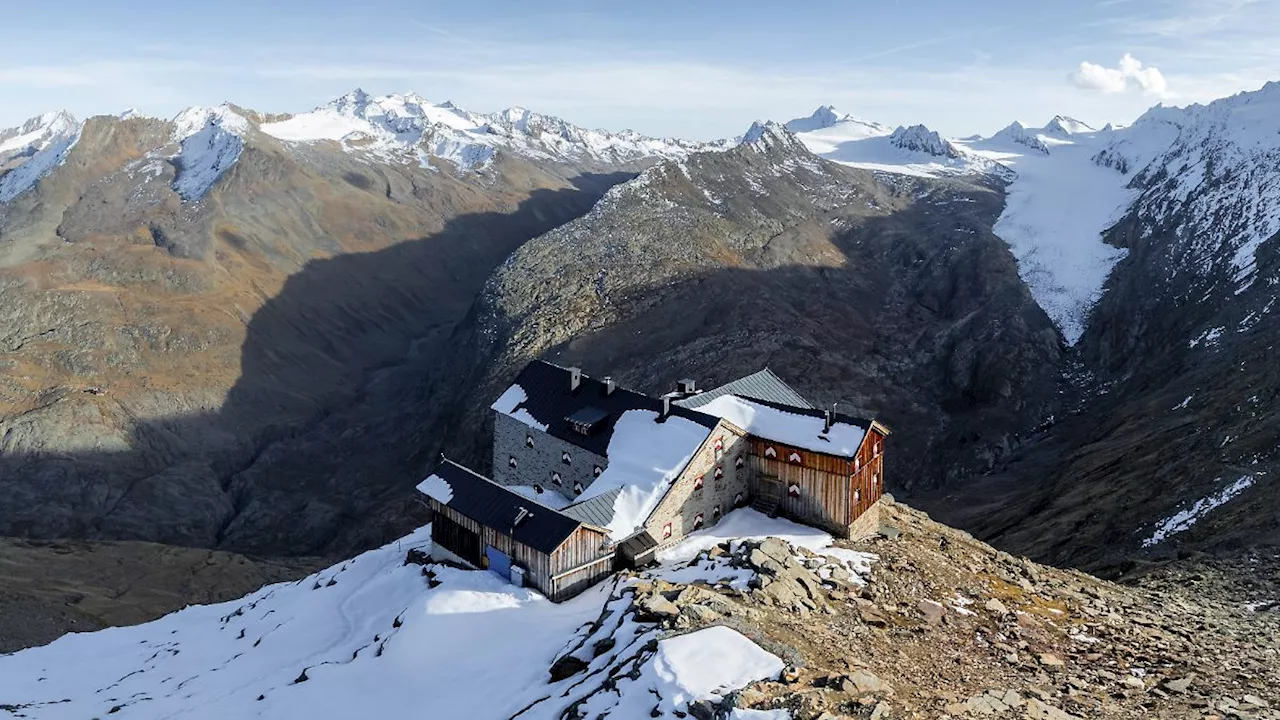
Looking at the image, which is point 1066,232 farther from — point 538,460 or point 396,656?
point 396,656

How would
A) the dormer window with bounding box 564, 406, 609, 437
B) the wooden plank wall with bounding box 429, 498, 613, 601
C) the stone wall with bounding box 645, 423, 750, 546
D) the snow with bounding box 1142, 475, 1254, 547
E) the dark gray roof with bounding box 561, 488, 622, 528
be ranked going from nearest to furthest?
the wooden plank wall with bounding box 429, 498, 613, 601 < the dark gray roof with bounding box 561, 488, 622, 528 < the stone wall with bounding box 645, 423, 750, 546 < the dormer window with bounding box 564, 406, 609, 437 < the snow with bounding box 1142, 475, 1254, 547

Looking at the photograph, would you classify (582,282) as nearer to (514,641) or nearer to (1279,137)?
(514,641)

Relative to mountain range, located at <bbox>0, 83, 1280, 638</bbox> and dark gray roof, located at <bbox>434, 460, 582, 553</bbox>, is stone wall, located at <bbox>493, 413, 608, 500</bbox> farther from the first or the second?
mountain range, located at <bbox>0, 83, 1280, 638</bbox>

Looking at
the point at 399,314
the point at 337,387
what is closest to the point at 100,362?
the point at 337,387

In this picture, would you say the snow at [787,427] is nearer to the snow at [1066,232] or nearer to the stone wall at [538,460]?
the stone wall at [538,460]

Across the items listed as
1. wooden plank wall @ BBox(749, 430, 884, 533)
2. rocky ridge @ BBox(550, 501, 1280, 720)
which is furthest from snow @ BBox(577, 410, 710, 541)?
wooden plank wall @ BBox(749, 430, 884, 533)

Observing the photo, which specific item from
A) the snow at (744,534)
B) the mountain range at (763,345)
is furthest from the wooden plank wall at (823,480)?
the mountain range at (763,345)

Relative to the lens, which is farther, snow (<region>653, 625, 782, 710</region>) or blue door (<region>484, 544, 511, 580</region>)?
blue door (<region>484, 544, 511, 580</region>)

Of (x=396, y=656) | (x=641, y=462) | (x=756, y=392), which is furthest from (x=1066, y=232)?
(x=396, y=656)
